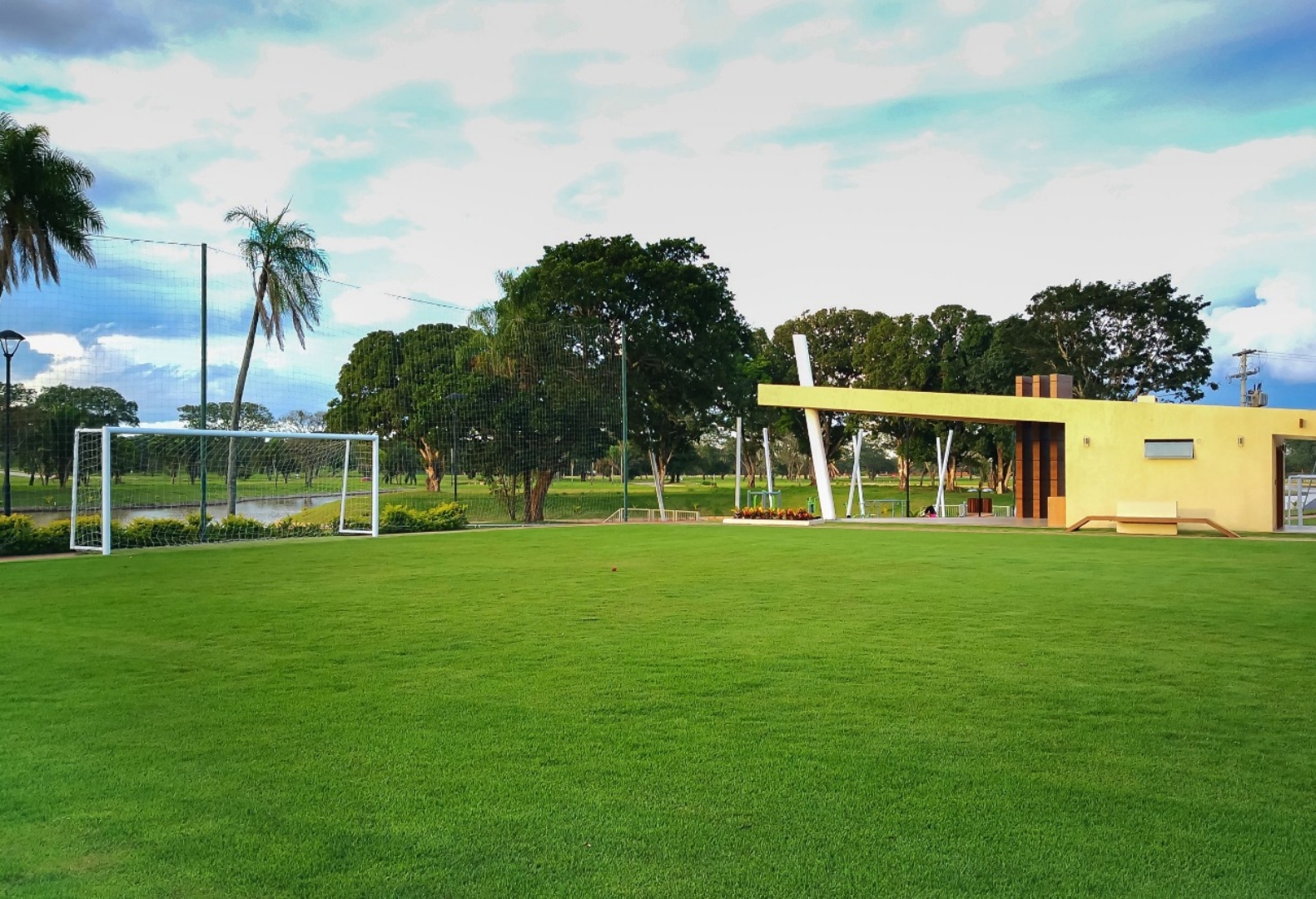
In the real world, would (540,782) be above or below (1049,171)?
below

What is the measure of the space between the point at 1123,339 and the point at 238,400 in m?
37.2

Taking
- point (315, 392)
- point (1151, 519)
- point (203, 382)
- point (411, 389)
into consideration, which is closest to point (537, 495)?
point (411, 389)

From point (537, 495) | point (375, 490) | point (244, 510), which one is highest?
point (375, 490)

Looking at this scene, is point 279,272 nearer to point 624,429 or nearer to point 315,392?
point 315,392

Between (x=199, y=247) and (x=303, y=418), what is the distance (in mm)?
3850

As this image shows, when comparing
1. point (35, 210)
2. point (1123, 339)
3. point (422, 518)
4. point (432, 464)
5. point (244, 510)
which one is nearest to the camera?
point (35, 210)

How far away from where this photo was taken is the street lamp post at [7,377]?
48.2 ft

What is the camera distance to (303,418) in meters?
19.0

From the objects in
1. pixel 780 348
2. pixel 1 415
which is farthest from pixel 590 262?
pixel 780 348

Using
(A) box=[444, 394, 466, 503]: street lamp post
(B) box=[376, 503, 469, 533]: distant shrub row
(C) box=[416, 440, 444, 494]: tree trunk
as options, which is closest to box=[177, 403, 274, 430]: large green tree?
(B) box=[376, 503, 469, 533]: distant shrub row

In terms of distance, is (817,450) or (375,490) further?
(817,450)

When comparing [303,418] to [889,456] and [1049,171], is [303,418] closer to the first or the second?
[1049,171]

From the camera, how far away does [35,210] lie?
1633 cm

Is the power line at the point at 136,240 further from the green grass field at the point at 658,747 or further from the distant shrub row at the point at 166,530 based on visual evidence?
the green grass field at the point at 658,747
